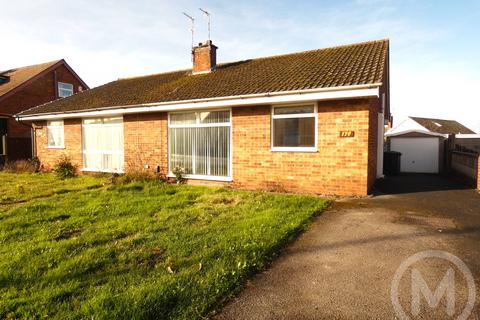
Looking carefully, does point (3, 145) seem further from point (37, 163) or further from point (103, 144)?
point (103, 144)

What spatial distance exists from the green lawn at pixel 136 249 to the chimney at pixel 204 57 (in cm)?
778

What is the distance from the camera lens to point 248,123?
9.67 meters

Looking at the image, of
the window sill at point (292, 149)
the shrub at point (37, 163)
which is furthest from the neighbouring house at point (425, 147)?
the shrub at point (37, 163)

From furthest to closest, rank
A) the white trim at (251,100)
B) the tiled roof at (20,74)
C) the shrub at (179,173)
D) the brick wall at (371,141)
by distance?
the tiled roof at (20,74) → the shrub at (179,173) → the brick wall at (371,141) → the white trim at (251,100)

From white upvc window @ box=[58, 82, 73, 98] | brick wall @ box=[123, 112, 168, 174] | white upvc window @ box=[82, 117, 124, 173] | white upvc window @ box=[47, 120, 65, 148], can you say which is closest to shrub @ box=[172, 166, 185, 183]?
brick wall @ box=[123, 112, 168, 174]

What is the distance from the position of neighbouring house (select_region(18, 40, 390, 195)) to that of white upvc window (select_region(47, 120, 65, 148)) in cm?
5

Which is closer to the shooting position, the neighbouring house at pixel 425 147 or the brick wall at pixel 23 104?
the neighbouring house at pixel 425 147

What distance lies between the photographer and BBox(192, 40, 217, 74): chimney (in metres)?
14.1

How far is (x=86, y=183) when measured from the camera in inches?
444

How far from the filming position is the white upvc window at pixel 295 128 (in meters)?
8.77

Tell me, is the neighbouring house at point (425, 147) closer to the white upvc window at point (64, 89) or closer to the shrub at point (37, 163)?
the shrub at point (37, 163)

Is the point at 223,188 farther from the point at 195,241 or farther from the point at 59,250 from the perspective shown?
the point at 59,250

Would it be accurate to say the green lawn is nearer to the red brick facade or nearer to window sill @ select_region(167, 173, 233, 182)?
the red brick facade

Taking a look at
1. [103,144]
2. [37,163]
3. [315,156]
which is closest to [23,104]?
[37,163]
